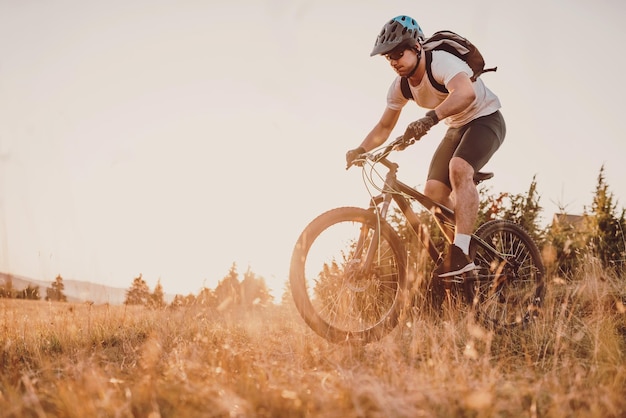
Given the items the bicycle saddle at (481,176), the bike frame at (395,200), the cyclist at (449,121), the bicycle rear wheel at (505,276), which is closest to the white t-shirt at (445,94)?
the cyclist at (449,121)

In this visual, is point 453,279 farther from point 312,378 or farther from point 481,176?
point 312,378

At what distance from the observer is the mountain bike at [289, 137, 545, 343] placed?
3396mm

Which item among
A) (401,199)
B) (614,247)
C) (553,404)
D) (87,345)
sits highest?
(614,247)

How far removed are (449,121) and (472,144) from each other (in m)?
0.48

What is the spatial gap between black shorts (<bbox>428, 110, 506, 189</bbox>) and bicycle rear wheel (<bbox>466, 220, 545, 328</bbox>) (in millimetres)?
651

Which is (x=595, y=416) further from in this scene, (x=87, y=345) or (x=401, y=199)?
(x=87, y=345)

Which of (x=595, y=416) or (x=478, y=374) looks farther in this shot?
(x=478, y=374)

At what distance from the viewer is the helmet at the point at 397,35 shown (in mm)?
3926

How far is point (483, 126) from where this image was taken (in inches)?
165

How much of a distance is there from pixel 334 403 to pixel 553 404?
0.92 m

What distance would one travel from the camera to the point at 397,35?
394 centimetres

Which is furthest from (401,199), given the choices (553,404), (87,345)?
(87,345)

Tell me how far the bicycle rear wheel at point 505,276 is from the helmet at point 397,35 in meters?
1.78

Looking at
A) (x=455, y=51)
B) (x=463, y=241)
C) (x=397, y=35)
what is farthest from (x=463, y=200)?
(x=397, y=35)
